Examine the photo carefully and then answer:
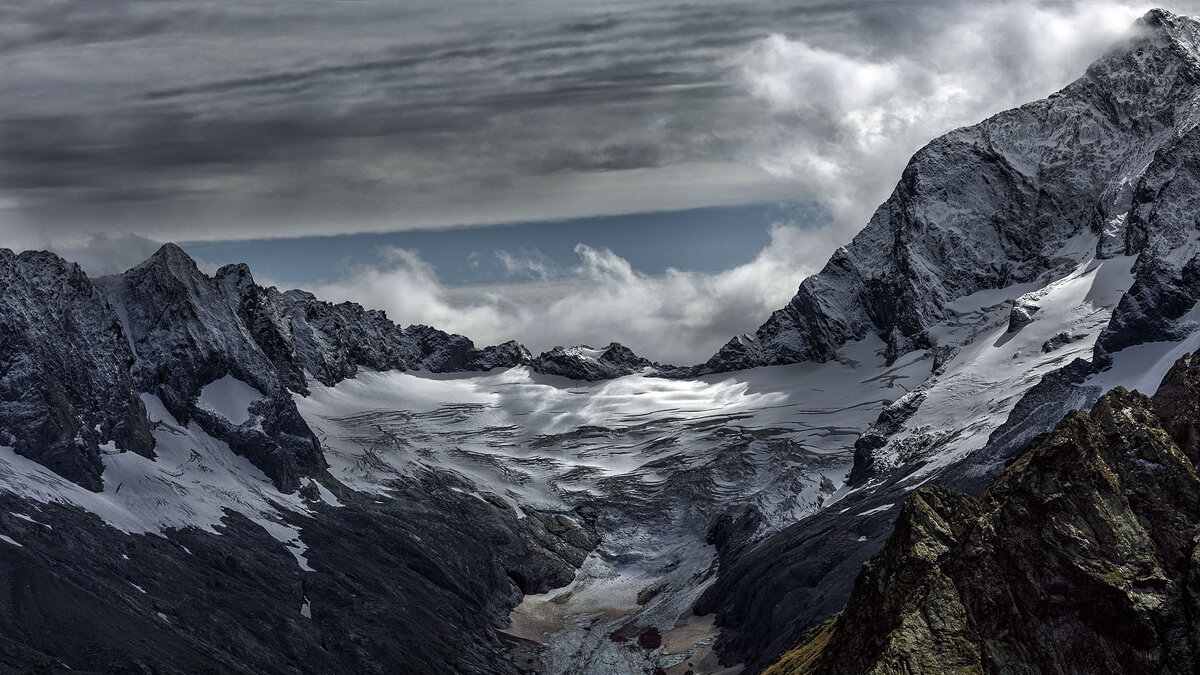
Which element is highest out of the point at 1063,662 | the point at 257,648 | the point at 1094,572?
the point at 1094,572

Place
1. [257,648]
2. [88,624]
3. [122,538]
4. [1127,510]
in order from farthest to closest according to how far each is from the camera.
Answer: [122,538]
[257,648]
[88,624]
[1127,510]

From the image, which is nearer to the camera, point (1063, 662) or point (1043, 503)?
point (1063, 662)

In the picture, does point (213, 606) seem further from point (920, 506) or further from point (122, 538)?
point (920, 506)

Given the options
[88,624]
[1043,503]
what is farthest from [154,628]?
[1043,503]

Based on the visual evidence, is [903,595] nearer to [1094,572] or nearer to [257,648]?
[1094,572]

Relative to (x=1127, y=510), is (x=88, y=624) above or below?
below

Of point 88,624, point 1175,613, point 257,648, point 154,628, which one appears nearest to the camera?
point 1175,613
